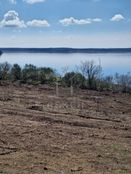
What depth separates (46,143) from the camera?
30.9 feet

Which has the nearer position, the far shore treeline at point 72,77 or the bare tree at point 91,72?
the far shore treeline at point 72,77

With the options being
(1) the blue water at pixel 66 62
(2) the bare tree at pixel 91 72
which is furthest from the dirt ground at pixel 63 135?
(1) the blue water at pixel 66 62

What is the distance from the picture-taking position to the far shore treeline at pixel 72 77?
23.0 meters

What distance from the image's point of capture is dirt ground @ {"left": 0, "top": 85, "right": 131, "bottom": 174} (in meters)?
7.82

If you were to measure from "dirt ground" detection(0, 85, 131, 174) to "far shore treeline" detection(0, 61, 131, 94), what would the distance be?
17.0 ft

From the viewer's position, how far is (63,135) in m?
10.3

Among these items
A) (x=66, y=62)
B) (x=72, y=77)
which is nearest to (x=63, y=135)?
(x=72, y=77)

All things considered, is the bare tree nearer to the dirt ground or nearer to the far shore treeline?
the far shore treeline

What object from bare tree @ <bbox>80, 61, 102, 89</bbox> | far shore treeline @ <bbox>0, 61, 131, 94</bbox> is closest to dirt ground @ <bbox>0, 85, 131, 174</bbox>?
far shore treeline @ <bbox>0, 61, 131, 94</bbox>

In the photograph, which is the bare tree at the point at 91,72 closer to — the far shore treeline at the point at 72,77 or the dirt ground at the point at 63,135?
the far shore treeline at the point at 72,77

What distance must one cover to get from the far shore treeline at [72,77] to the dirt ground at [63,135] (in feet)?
17.0

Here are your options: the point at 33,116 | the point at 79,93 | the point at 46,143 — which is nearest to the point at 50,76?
the point at 79,93

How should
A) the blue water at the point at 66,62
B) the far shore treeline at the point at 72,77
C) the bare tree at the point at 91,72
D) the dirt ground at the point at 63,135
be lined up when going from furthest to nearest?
the blue water at the point at 66,62 → the bare tree at the point at 91,72 → the far shore treeline at the point at 72,77 → the dirt ground at the point at 63,135

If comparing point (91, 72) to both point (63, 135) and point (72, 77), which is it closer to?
point (72, 77)
